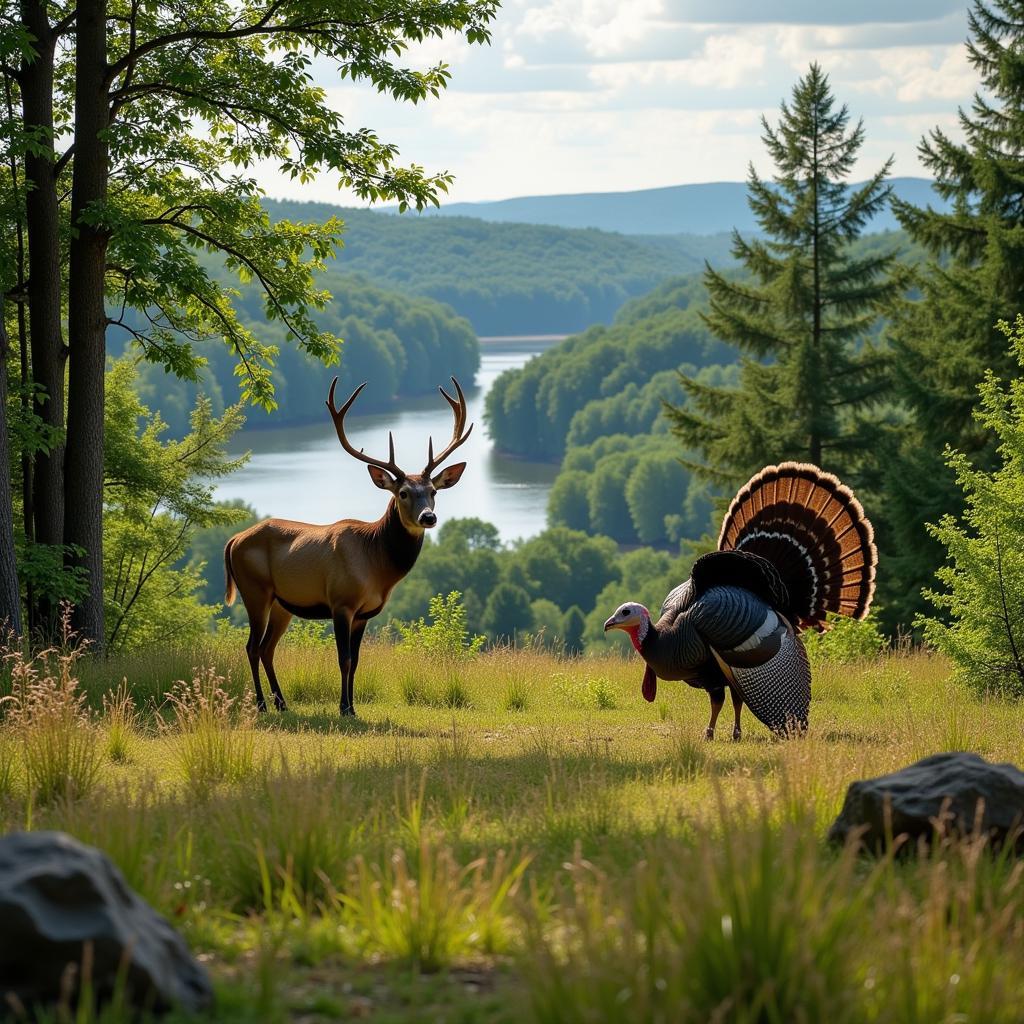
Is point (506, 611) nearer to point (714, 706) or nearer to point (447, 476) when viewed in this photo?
point (447, 476)

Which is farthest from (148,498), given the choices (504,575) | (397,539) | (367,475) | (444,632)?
(367,475)

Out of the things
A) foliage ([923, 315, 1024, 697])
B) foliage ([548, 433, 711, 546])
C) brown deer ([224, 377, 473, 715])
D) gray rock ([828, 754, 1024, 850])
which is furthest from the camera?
foliage ([548, 433, 711, 546])

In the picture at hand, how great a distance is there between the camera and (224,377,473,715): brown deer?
12.4m

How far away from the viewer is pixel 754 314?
3456 cm

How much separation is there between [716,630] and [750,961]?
6.36m

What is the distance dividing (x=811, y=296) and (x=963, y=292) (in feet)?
22.2

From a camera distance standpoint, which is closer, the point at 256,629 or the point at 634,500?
the point at 256,629

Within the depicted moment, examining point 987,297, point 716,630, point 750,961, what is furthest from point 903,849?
point 987,297

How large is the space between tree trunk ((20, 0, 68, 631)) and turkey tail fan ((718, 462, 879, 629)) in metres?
7.36

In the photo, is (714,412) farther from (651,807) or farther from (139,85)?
(651,807)

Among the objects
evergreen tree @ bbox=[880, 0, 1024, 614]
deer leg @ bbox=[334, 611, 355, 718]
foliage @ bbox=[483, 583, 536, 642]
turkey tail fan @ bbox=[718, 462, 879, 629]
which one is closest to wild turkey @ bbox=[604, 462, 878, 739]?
turkey tail fan @ bbox=[718, 462, 879, 629]

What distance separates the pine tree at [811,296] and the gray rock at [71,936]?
29102 mm

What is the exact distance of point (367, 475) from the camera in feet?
434

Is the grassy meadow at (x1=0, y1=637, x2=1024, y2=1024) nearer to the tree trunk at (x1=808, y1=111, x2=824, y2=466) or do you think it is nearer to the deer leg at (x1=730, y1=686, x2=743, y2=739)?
the deer leg at (x1=730, y1=686, x2=743, y2=739)
